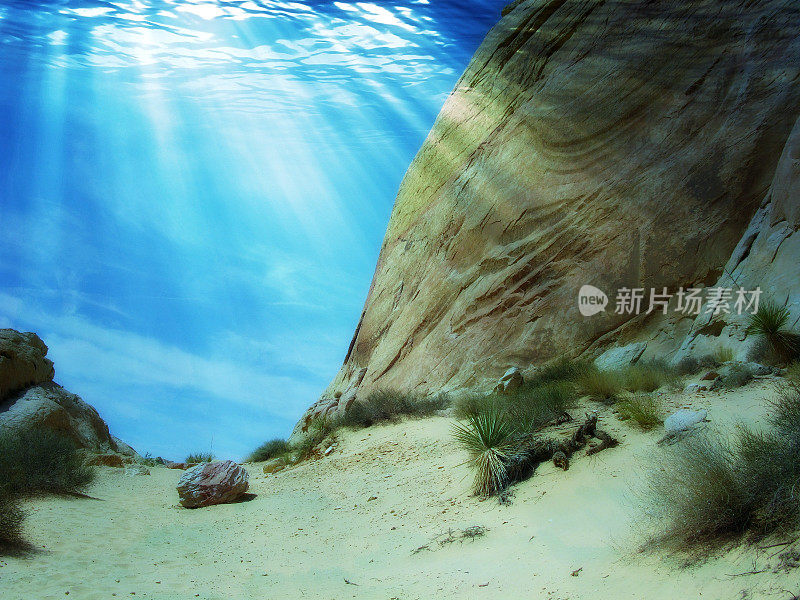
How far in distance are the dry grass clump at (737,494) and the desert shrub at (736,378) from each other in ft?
13.1

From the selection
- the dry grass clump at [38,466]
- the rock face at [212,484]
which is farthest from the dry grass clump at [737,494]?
the dry grass clump at [38,466]

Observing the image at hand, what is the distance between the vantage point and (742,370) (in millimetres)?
8344

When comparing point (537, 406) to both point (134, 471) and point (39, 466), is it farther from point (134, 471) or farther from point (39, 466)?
point (134, 471)

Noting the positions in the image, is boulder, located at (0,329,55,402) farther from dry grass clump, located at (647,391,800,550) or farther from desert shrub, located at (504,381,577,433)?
dry grass clump, located at (647,391,800,550)

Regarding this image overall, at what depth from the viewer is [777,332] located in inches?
362

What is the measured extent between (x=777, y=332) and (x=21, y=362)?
17140mm

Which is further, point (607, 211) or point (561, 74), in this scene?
point (561, 74)

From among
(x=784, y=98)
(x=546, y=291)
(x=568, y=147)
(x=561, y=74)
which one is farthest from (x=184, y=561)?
(x=561, y=74)

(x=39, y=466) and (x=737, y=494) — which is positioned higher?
(x=737, y=494)

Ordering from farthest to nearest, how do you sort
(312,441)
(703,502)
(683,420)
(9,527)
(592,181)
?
(312,441), (592,181), (683,420), (9,527), (703,502)

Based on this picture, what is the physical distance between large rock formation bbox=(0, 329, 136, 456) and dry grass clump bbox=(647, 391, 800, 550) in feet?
44.5

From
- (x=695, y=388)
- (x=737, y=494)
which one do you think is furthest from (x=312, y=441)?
(x=737, y=494)

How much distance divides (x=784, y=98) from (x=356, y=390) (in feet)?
45.6

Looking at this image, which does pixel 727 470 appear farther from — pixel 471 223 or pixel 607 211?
pixel 471 223
